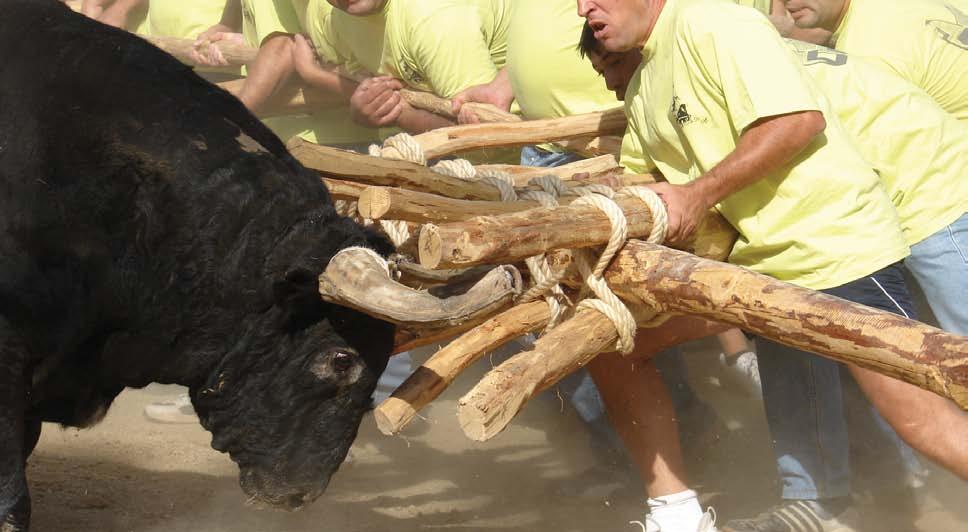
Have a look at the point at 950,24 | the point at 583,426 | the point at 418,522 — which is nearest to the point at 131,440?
the point at 418,522

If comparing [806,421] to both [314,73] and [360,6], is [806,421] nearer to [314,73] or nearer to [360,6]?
[360,6]

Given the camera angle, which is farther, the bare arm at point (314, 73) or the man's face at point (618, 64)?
the bare arm at point (314, 73)

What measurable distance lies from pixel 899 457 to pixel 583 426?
1.54m

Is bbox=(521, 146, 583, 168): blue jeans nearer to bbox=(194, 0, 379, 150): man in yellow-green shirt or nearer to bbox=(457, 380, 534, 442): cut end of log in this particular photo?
bbox=(194, 0, 379, 150): man in yellow-green shirt

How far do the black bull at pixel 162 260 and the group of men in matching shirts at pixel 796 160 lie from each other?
43.9 inches

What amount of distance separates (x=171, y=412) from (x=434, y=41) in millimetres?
2259

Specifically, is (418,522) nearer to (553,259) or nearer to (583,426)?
(583,426)

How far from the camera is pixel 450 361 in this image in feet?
11.3

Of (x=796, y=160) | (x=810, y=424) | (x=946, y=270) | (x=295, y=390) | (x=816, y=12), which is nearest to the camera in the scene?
(x=295, y=390)

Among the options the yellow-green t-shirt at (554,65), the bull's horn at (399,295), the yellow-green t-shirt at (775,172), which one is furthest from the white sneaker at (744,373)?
the bull's horn at (399,295)

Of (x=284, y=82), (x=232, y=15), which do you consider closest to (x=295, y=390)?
(x=284, y=82)

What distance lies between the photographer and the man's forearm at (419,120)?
20.2 ft

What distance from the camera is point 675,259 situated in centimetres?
345

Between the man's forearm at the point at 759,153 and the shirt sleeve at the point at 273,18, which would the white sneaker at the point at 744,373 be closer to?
the man's forearm at the point at 759,153
